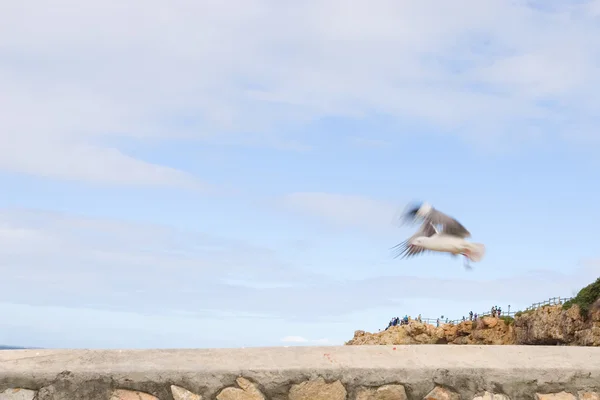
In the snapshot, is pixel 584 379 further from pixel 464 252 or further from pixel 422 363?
pixel 464 252

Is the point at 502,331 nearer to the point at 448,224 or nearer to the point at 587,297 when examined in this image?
the point at 587,297

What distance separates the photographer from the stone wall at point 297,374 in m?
4.27

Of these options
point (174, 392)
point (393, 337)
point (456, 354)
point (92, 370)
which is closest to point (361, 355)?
point (456, 354)

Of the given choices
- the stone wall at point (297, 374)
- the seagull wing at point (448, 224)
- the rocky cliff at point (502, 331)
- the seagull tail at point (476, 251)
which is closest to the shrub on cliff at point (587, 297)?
the rocky cliff at point (502, 331)

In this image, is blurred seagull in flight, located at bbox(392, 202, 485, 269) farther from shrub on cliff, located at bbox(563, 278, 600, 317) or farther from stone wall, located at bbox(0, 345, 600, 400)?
shrub on cliff, located at bbox(563, 278, 600, 317)

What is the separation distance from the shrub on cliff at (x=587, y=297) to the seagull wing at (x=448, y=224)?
18.7m

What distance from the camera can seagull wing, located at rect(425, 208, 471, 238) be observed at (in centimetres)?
658

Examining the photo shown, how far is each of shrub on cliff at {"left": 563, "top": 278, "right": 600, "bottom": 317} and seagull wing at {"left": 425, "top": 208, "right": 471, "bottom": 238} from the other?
18.7m

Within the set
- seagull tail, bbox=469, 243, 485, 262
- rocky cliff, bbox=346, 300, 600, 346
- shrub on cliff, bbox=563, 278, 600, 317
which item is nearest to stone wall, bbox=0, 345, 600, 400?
seagull tail, bbox=469, 243, 485, 262

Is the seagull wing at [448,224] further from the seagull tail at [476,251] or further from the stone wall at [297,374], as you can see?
the stone wall at [297,374]

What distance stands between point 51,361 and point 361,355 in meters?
1.84

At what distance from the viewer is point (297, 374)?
4.37 metres

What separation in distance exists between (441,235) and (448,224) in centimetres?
12

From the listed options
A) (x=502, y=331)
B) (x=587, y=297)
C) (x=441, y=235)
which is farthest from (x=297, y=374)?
(x=502, y=331)
